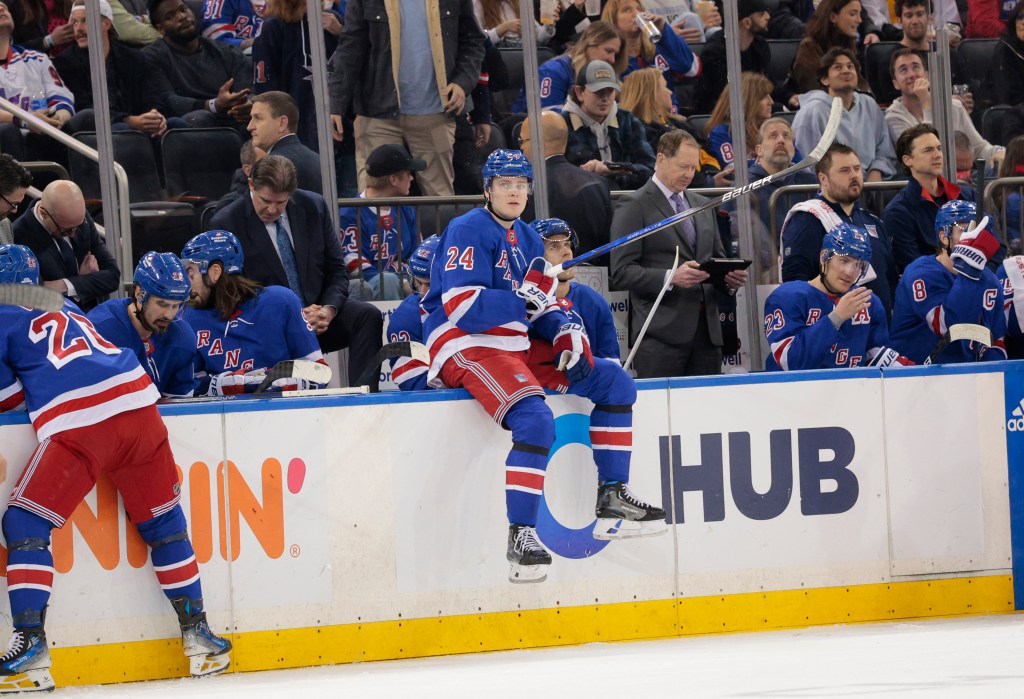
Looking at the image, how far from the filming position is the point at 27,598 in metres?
4.12

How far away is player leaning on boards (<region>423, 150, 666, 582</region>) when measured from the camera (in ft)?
14.7

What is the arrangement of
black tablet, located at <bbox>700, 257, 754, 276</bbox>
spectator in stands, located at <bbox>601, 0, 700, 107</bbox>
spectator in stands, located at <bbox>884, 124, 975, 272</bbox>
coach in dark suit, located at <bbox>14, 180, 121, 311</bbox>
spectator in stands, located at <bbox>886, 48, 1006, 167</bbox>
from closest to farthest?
coach in dark suit, located at <bbox>14, 180, 121, 311</bbox> → black tablet, located at <bbox>700, 257, 754, 276</bbox> → spectator in stands, located at <bbox>884, 124, 975, 272</bbox> → spectator in stands, located at <bbox>601, 0, 700, 107</bbox> → spectator in stands, located at <bbox>886, 48, 1006, 167</bbox>

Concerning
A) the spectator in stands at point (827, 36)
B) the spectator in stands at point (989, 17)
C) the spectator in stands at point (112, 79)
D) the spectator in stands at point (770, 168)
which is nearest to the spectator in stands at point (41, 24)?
the spectator in stands at point (112, 79)

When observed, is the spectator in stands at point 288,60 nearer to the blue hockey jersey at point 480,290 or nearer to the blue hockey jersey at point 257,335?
the blue hockey jersey at point 257,335

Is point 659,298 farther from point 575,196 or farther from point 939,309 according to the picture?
point 939,309

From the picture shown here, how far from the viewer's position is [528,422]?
4469 millimetres

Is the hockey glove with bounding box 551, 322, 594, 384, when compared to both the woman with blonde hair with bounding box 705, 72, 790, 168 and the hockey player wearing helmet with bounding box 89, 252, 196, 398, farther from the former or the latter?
the woman with blonde hair with bounding box 705, 72, 790, 168

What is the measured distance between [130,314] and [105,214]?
1.02m

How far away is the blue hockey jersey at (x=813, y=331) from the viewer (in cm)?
542

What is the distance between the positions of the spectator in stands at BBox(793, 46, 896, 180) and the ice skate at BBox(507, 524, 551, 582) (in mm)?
3021

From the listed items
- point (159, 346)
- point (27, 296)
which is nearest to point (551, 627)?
point (159, 346)

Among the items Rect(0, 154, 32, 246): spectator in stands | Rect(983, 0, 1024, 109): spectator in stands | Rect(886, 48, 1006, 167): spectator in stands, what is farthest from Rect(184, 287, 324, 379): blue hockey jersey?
Rect(983, 0, 1024, 109): spectator in stands

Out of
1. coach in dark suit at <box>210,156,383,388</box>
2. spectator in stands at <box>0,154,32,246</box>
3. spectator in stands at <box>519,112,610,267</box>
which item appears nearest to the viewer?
spectator in stands at <box>0,154,32,246</box>

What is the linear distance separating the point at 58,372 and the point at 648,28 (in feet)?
10.9
